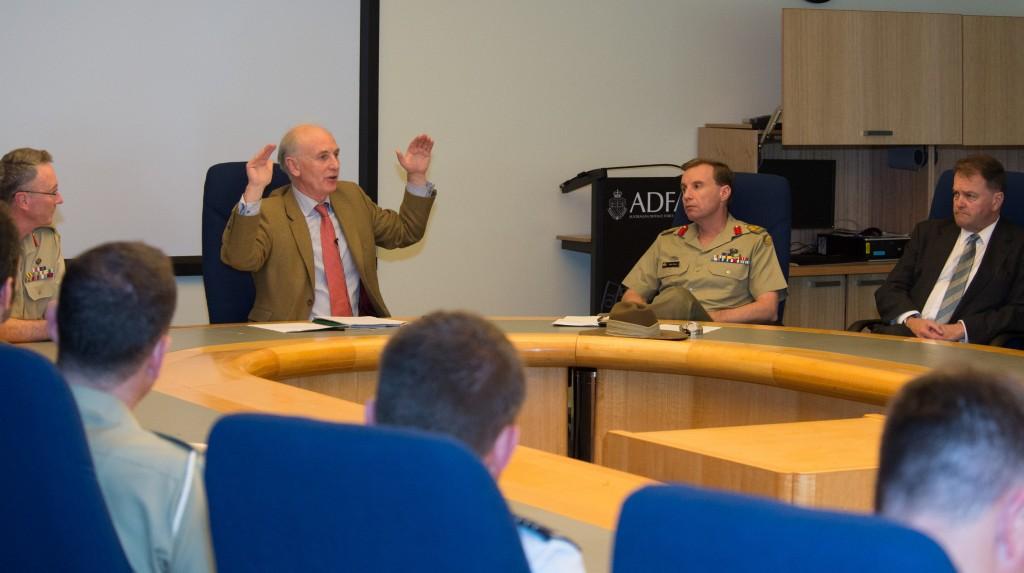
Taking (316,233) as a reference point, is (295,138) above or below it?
above

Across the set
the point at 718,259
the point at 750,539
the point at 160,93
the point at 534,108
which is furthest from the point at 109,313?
the point at 534,108

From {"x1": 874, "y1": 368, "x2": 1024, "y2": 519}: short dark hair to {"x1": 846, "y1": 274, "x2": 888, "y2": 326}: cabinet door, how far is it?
17.0ft

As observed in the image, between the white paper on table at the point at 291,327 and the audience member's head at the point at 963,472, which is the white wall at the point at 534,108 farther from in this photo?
the audience member's head at the point at 963,472

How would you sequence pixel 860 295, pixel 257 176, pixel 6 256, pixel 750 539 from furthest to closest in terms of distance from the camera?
pixel 860 295, pixel 257 176, pixel 6 256, pixel 750 539

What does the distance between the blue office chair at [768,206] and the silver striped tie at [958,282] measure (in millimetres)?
550

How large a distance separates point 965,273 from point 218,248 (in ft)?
8.23

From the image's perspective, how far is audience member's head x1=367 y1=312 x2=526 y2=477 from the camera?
113cm

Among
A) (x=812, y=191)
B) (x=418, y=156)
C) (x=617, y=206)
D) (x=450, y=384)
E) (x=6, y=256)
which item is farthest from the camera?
(x=812, y=191)

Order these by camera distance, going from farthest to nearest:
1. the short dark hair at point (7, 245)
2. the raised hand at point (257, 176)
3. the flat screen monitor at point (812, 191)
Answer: the flat screen monitor at point (812, 191), the raised hand at point (257, 176), the short dark hair at point (7, 245)

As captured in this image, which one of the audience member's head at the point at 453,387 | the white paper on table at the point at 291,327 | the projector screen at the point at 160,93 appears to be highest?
the projector screen at the point at 160,93

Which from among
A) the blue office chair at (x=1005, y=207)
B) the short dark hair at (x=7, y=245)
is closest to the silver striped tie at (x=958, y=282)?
Answer: the blue office chair at (x=1005, y=207)

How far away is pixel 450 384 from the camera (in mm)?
1136

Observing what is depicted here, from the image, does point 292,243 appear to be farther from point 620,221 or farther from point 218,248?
point 620,221

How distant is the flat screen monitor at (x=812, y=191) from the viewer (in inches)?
249
